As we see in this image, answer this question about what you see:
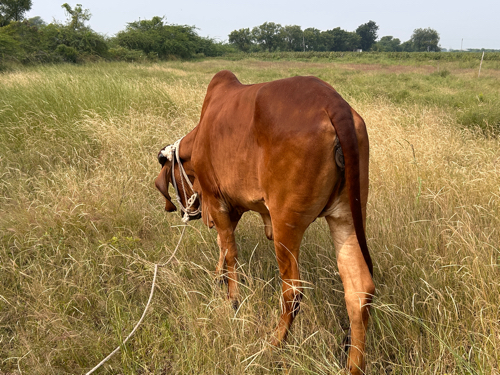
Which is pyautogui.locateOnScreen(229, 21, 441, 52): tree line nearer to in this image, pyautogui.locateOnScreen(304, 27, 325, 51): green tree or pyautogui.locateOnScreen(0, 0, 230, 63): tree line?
pyautogui.locateOnScreen(304, 27, 325, 51): green tree

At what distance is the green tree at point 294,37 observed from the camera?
78.9 m

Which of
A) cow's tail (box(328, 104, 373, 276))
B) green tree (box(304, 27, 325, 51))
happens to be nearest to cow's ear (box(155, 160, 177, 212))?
cow's tail (box(328, 104, 373, 276))

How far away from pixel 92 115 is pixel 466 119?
6.69 m

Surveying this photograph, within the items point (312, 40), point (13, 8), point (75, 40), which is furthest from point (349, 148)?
point (312, 40)

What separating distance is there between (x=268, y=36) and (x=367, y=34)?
34880 millimetres

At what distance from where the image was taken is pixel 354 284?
1.76m

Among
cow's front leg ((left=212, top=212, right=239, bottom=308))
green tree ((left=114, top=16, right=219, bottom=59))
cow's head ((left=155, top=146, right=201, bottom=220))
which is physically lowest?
cow's front leg ((left=212, top=212, right=239, bottom=308))

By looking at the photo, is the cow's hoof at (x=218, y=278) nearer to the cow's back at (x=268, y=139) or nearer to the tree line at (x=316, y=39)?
the cow's back at (x=268, y=139)

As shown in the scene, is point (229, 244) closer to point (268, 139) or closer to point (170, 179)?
point (170, 179)

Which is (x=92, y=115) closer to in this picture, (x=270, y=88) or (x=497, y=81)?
(x=270, y=88)

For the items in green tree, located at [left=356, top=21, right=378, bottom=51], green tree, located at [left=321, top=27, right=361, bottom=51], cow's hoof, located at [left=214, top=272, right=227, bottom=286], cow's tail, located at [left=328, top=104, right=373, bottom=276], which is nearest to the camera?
cow's tail, located at [left=328, top=104, right=373, bottom=276]

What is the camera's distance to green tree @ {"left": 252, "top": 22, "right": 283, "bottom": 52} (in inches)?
2906

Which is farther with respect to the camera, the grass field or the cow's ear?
the cow's ear

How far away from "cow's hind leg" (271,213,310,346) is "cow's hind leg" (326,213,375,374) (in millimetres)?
201
